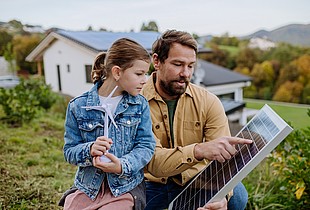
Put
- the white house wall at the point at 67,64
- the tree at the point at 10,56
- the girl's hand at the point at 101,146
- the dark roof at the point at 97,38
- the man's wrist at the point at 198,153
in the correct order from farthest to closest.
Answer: the white house wall at the point at 67,64 < the tree at the point at 10,56 < the dark roof at the point at 97,38 < the man's wrist at the point at 198,153 < the girl's hand at the point at 101,146

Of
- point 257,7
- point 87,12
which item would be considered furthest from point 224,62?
point 87,12

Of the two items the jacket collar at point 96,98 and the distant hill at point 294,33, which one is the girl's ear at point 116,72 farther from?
the distant hill at point 294,33

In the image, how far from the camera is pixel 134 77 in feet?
5.38

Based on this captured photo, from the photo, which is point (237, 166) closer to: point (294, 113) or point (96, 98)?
point (96, 98)

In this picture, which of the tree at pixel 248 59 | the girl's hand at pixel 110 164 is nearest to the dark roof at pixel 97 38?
the girl's hand at pixel 110 164

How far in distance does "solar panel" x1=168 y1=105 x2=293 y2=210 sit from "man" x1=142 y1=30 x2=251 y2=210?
0.37ft

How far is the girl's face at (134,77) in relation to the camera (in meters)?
1.63

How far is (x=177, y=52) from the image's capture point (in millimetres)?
2066

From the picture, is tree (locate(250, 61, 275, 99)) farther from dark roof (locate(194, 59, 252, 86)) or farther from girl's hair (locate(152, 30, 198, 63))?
girl's hair (locate(152, 30, 198, 63))

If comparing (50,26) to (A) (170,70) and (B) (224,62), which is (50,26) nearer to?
(A) (170,70)

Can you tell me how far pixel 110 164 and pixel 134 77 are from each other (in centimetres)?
38

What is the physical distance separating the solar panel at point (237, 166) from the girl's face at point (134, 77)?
21.9 inches

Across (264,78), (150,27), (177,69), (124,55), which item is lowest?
(264,78)

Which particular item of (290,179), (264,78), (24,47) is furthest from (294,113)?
→ (290,179)
